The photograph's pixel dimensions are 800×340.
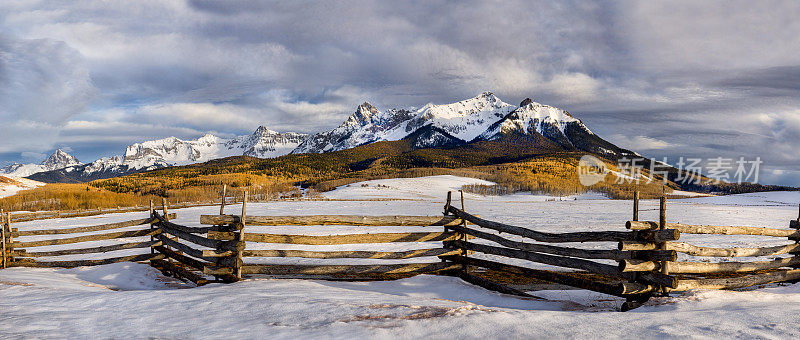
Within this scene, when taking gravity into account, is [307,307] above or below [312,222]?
below

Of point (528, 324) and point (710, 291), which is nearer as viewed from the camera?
point (528, 324)

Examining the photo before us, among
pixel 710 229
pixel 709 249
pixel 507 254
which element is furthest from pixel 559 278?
pixel 710 229

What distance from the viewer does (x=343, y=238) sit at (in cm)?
978

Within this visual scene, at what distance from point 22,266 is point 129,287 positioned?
5.43 metres

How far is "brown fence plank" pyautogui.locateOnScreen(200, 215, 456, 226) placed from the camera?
9.02m

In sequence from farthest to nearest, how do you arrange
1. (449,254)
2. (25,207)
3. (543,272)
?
(25,207) → (449,254) → (543,272)

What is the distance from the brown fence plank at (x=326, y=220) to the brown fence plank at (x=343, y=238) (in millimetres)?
289

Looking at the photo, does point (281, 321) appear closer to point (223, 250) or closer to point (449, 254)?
point (223, 250)

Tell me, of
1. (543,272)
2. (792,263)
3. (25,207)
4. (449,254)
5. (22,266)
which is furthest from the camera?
(25,207)

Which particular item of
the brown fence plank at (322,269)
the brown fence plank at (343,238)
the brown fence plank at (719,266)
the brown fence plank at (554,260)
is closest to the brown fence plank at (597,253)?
the brown fence plank at (554,260)

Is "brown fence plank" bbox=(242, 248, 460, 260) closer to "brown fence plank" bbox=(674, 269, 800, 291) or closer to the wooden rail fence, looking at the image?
the wooden rail fence

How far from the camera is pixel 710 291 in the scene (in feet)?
23.9

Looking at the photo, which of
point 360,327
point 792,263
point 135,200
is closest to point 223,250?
point 360,327

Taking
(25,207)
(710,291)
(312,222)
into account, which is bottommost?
(25,207)
